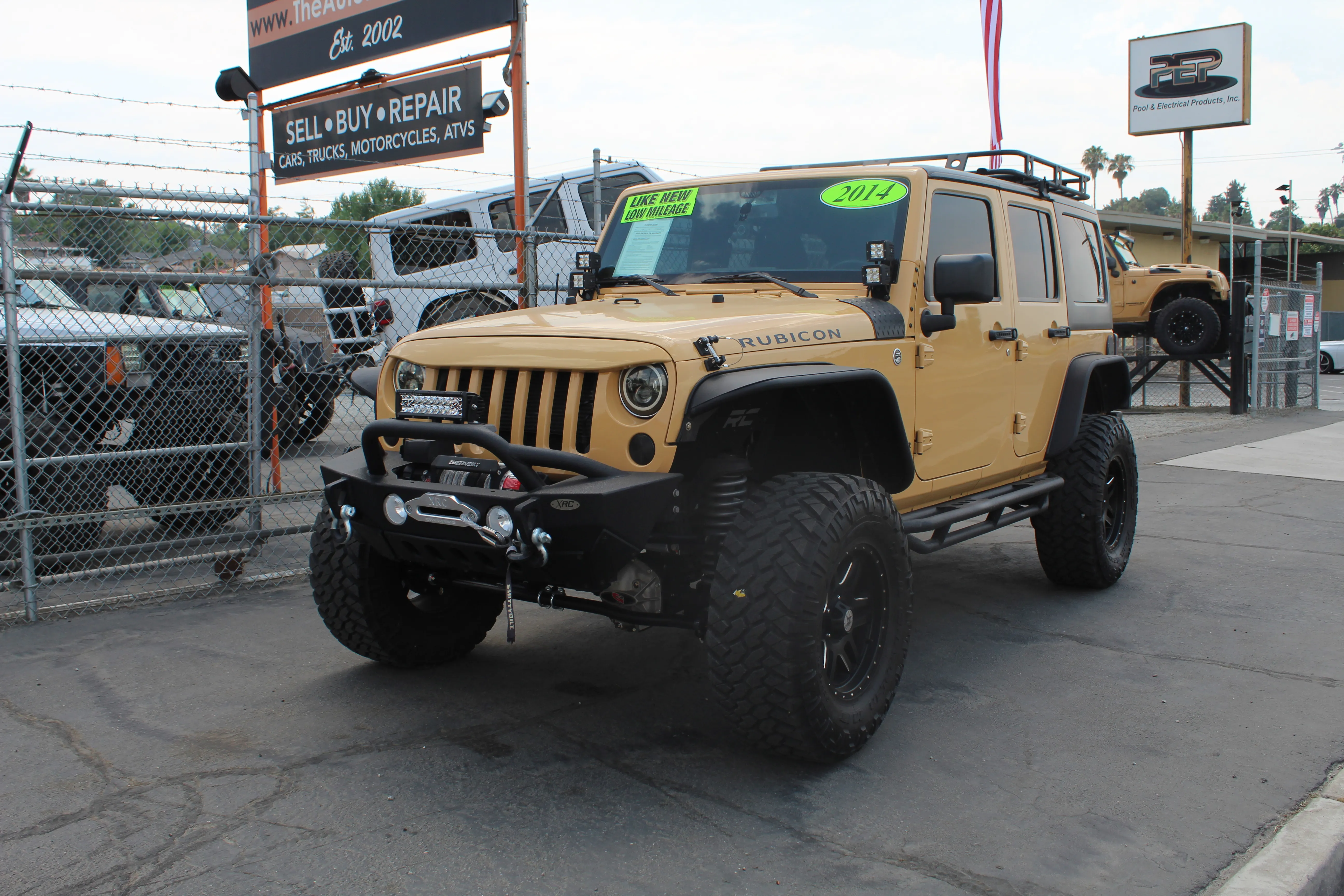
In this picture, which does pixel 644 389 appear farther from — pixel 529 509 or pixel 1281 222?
pixel 1281 222

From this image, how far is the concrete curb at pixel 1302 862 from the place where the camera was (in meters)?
2.78

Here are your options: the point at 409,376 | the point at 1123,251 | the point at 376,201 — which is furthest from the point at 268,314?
the point at 376,201

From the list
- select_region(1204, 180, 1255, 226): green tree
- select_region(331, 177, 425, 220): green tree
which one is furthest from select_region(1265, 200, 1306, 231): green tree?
select_region(331, 177, 425, 220): green tree

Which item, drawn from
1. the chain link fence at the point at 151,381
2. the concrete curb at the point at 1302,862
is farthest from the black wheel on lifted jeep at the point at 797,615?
the chain link fence at the point at 151,381

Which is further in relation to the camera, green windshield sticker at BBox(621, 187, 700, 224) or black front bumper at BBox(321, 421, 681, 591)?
green windshield sticker at BBox(621, 187, 700, 224)

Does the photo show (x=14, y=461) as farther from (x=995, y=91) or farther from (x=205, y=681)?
(x=995, y=91)

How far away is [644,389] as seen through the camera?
3332 mm

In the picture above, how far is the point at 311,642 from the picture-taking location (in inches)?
194

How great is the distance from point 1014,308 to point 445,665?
3.14m

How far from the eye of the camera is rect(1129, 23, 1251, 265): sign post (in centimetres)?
1977

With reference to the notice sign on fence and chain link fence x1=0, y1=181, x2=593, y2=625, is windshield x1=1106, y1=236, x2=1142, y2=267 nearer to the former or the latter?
the notice sign on fence

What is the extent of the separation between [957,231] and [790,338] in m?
1.50

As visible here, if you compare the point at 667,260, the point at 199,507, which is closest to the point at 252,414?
the point at 199,507

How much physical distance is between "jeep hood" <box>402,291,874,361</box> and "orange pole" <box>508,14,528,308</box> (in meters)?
2.65
